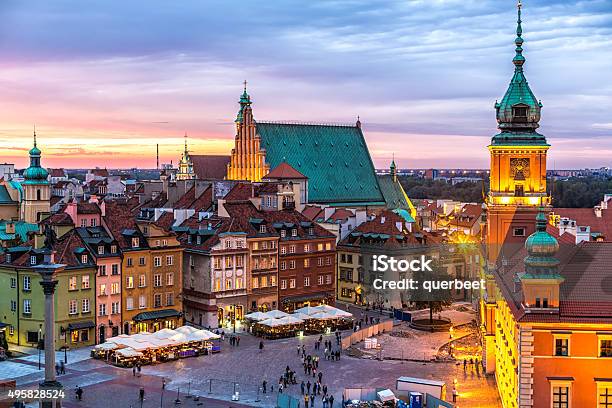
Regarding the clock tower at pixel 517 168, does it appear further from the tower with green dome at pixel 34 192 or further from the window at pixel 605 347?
the tower with green dome at pixel 34 192

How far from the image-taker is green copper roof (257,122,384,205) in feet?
409

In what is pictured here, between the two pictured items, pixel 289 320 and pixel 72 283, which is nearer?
pixel 72 283

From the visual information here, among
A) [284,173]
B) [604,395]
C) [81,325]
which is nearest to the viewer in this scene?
[604,395]

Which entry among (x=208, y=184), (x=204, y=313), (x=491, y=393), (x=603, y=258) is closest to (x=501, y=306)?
(x=491, y=393)

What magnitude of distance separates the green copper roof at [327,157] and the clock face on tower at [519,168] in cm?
5290

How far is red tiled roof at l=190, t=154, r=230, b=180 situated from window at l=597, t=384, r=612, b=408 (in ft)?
319

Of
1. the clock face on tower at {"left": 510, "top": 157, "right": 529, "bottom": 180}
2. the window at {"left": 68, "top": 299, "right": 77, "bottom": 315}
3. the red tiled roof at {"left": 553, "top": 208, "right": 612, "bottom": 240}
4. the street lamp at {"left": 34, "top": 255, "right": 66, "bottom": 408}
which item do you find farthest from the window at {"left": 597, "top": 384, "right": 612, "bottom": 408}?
the window at {"left": 68, "top": 299, "right": 77, "bottom": 315}

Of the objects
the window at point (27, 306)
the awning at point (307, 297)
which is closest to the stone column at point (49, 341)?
the window at point (27, 306)

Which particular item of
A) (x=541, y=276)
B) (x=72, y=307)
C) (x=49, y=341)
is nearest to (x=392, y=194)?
(x=72, y=307)

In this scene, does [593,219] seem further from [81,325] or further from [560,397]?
[81,325]

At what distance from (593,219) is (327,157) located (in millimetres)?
43921

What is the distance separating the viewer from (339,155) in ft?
430

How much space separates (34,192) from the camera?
3819 inches

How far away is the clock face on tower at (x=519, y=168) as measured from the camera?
240ft
